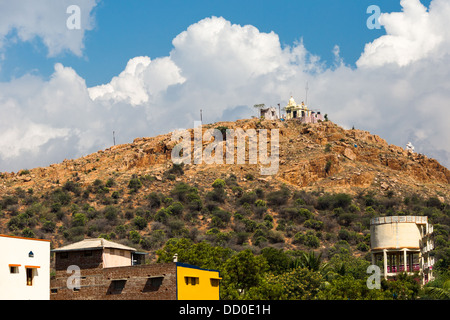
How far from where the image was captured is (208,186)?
114m

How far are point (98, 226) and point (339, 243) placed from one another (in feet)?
113

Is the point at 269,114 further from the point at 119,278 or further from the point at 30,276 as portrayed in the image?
the point at 30,276

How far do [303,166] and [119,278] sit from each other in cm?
7461

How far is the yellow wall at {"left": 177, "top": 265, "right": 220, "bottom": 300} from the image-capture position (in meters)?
44.1

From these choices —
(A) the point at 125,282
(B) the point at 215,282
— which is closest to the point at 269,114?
(B) the point at 215,282

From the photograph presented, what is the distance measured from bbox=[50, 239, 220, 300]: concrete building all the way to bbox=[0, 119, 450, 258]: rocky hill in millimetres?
38135

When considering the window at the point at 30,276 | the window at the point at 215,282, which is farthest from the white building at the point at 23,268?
the window at the point at 215,282

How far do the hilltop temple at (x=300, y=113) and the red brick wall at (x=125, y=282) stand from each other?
96.4 metres

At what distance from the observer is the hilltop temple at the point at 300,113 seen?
139 meters

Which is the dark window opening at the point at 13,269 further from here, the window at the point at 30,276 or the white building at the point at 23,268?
the window at the point at 30,276

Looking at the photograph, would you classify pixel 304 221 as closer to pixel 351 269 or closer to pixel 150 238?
pixel 150 238

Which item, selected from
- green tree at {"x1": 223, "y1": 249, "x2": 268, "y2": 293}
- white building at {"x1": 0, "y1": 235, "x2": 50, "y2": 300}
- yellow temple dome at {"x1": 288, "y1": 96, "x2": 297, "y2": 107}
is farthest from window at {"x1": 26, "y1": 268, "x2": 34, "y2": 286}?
yellow temple dome at {"x1": 288, "y1": 96, "x2": 297, "y2": 107}

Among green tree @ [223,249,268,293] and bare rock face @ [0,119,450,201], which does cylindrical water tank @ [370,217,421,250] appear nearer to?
green tree @ [223,249,268,293]

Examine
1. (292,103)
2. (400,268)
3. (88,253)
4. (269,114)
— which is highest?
(292,103)
